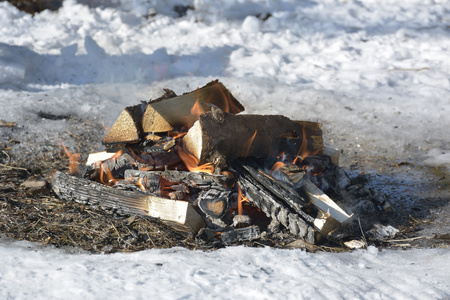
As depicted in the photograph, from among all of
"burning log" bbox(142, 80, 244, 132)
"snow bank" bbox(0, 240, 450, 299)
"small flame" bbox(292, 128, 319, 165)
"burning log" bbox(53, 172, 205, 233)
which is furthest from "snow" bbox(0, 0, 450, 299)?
"burning log" bbox(142, 80, 244, 132)

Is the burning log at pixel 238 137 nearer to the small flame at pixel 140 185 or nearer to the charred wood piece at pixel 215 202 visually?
the charred wood piece at pixel 215 202

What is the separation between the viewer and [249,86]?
6020 millimetres

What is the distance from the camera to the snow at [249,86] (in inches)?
95.9

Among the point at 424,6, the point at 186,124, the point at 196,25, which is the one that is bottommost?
the point at 186,124

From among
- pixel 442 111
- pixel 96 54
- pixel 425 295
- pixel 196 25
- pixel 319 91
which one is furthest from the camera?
pixel 196 25

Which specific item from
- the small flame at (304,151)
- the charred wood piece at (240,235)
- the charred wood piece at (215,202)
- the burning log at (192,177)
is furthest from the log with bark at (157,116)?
the charred wood piece at (240,235)

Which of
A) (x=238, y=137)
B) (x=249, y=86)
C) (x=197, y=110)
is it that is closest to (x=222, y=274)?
(x=238, y=137)

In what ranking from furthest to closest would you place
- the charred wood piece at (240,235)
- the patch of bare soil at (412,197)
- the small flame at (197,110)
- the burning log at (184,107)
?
the small flame at (197,110) → the burning log at (184,107) → the patch of bare soil at (412,197) → the charred wood piece at (240,235)

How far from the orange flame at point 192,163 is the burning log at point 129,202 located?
38 centimetres

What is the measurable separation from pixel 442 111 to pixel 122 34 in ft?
17.0

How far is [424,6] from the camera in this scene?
26.5ft

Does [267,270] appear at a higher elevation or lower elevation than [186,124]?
lower

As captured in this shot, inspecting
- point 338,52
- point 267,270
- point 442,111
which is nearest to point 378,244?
point 267,270

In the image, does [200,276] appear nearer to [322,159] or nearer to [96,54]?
[322,159]
